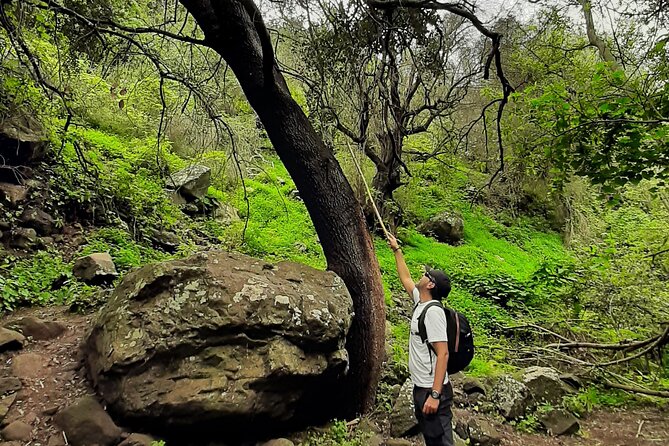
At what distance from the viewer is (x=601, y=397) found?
5633 mm

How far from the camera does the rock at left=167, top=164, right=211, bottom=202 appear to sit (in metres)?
9.38

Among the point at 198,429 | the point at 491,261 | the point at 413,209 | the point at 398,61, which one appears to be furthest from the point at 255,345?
the point at 413,209

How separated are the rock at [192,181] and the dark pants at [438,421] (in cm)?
739

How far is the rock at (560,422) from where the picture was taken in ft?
15.8

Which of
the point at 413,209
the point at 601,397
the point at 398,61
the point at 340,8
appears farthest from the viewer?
the point at 413,209

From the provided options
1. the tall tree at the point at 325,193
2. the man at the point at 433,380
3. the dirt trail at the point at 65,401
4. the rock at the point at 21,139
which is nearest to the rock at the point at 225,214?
the rock at the point at 21,139

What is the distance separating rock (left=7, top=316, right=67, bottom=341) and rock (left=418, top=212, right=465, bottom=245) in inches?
420

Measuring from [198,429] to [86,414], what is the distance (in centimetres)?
81

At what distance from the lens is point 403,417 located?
4270mm

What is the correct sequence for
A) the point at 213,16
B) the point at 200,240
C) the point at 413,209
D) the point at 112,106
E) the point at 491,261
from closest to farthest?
the point at 213,16, the point at 200,240, the point at 112,106, the point at 491,261, the point at 413,209

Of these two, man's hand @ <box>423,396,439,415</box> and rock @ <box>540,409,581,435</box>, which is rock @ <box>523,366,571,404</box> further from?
man's hand @ <box>423,396,439,415</box>

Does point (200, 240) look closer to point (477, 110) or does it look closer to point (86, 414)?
point (86, 414)

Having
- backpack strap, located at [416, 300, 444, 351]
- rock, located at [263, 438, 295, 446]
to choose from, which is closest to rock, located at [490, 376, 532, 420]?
backpack strap, located at [416, 300, 444, 351]

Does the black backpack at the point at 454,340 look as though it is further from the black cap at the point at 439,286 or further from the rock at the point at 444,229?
the rock at the point at 444,229
